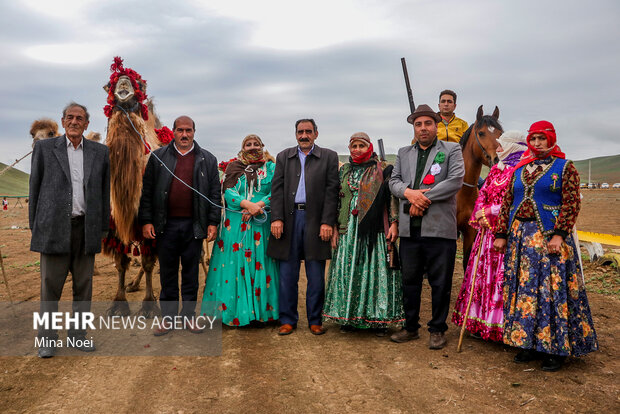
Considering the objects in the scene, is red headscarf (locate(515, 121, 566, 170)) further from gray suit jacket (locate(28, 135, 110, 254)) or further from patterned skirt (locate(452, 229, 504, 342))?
gray suit jacket (locate(28, 135, 110, 254))

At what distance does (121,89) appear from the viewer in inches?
201

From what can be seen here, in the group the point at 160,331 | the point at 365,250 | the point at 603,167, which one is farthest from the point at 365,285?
the point at 603,167

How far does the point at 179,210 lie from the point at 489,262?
10.5ft

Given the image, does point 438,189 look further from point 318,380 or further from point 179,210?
point 179,210

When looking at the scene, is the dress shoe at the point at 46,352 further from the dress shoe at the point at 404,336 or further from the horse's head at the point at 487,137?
the horse's head at the point at 487,137

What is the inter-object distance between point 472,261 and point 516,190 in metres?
1.03

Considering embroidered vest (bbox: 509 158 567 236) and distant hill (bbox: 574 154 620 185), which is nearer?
embroidered vest (bbox: 509 158 567 236)

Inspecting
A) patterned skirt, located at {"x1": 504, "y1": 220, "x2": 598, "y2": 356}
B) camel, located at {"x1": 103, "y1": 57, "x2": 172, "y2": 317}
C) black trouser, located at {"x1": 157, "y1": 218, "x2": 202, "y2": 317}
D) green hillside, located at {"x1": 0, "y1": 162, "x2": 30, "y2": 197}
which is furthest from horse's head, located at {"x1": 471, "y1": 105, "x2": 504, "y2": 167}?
green hillside, located at {"x1": 0, "y1": 162, "x2": 30, "y2": 197}

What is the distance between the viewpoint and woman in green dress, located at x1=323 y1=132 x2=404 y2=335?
4484 millimetres

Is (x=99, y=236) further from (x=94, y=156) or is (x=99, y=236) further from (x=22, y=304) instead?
(x=22, y=304)

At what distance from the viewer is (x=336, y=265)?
4645mm

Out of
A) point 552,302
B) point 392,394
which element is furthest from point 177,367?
point 552,302

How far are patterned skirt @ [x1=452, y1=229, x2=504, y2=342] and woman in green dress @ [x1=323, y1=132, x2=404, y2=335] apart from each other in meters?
0.68

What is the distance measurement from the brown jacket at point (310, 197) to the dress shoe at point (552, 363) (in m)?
2.13
